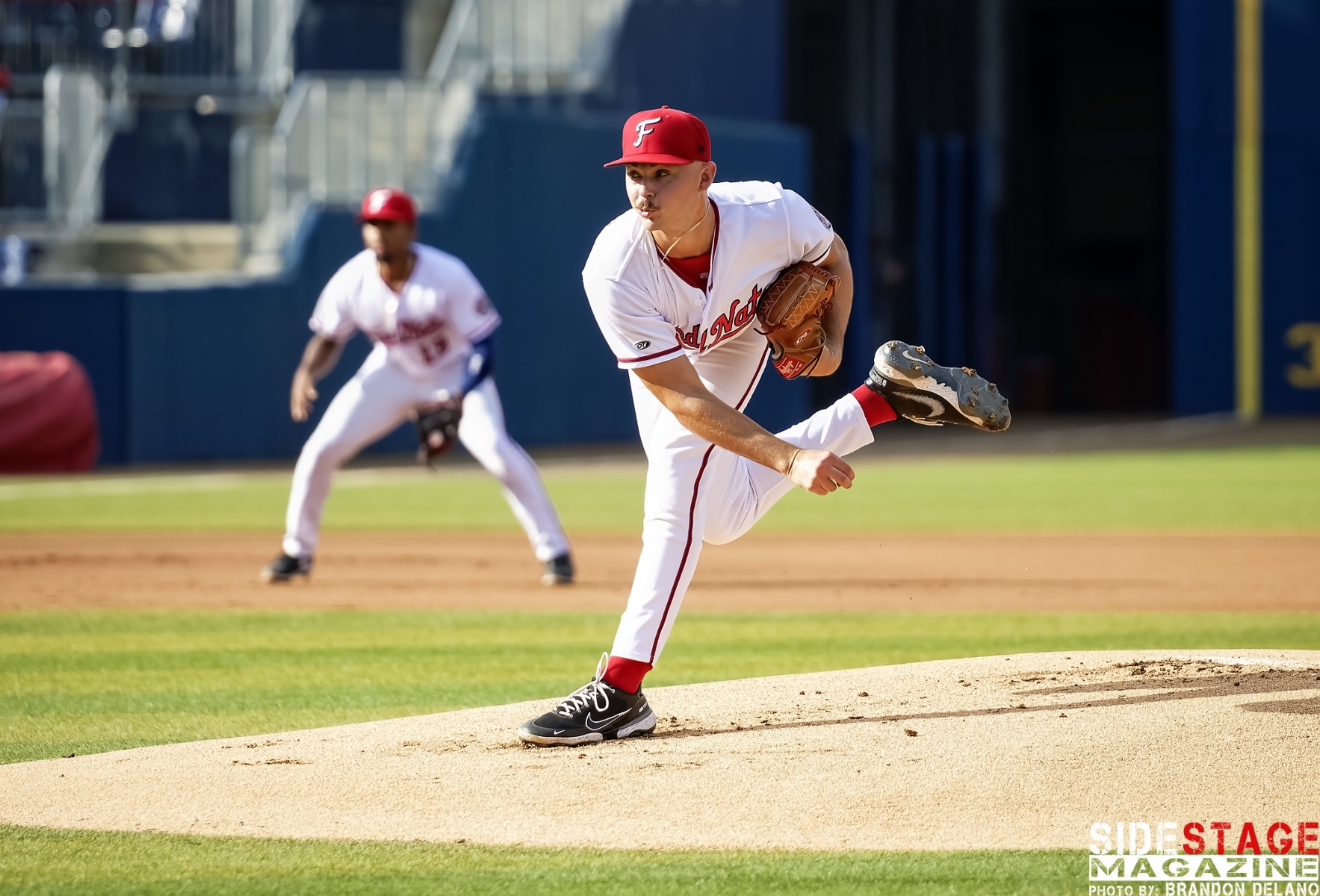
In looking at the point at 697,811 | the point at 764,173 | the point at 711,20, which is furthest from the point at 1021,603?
the point at 711,20

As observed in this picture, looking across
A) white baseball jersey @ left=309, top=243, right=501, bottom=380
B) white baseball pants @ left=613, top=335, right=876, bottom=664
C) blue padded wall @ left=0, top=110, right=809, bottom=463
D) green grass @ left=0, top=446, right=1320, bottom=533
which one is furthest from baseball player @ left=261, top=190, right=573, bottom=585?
blue padded wall @ left=0, top=110, right=809, bottom=463

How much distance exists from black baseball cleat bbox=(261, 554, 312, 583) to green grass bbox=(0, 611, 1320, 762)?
0.87 m

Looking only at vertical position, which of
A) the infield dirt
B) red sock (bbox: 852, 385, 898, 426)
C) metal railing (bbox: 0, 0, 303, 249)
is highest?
metal railing (bbox: 0, 0, 303, 249)

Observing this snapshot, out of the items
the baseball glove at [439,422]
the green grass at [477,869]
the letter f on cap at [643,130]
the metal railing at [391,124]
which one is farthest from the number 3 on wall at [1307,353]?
the green grass at [477,869]

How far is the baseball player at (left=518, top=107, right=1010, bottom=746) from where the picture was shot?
487cm

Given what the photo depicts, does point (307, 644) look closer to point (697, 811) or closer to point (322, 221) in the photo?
point (697, 811)

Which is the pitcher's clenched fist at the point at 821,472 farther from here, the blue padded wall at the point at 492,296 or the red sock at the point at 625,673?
the blue padded wall at the point at 492,296

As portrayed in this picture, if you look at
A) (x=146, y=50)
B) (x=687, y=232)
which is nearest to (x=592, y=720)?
(x=687, y=232)

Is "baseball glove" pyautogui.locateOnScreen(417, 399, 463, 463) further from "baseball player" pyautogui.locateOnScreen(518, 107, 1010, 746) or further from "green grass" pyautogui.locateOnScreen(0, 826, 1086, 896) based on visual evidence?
"green grass" pyautogui.locateOnScreen(0, 826, 1086, 896)

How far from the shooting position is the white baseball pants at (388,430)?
9.05 meters

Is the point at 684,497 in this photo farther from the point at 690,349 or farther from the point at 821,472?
the point at 821,472

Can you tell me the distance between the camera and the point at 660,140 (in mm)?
4805

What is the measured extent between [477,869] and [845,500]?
34.0ft

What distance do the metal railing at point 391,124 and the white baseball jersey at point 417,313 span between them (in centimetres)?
836
